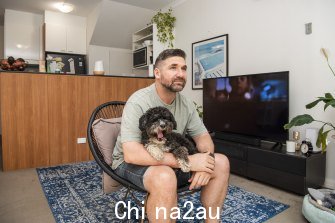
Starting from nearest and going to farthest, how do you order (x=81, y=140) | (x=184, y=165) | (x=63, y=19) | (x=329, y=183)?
(x=184, y=165) → (x=329, y=183) → (x=81, y=140) → (x=63, y=19)

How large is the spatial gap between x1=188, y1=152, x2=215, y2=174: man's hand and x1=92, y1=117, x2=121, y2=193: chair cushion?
60 centimetres

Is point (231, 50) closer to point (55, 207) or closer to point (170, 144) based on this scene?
point (170, 144)

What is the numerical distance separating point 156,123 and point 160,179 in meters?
0.29

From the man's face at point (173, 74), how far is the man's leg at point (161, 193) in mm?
492

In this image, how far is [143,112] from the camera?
1447mm

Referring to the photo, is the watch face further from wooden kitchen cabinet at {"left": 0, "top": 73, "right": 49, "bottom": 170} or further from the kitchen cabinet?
the kitchen cabinet

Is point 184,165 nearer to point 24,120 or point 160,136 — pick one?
point 160,136

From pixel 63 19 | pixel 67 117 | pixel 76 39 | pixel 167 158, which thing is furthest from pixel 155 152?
pixel 63 19

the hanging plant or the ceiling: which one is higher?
the ceiling

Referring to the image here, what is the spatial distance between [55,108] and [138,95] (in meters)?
2.48

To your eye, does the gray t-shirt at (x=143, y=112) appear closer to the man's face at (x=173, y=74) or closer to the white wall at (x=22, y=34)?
the man's face at (x=173, y=74)

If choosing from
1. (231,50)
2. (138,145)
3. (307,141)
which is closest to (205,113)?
(231,50)

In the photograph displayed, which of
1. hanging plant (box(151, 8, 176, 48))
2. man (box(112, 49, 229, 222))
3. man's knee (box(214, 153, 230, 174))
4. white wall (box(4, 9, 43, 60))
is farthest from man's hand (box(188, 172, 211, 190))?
white wall (box(4, 9, 43, 60))

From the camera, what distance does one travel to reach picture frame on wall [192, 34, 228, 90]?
3.74 metres
